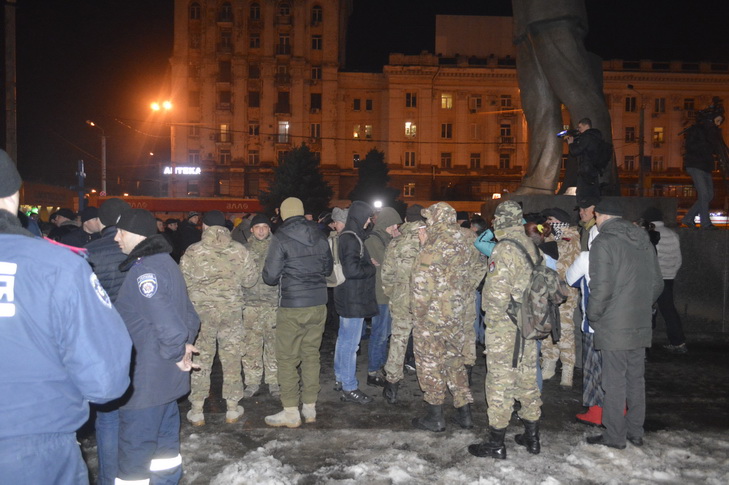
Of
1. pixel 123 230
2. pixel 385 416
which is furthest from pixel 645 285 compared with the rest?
pixel 123 230

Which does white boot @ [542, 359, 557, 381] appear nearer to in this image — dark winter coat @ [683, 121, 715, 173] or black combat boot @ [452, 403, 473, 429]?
black combat boot @ [452, 403, 473, 429]

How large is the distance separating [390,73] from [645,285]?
52.5 meters

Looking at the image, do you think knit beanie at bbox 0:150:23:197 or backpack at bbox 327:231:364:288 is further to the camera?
backpack at bbox 327:231:364:288

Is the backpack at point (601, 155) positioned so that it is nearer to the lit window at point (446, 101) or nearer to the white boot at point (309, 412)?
the white boot at point (309, 412)

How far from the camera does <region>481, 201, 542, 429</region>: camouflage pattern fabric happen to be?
425cm

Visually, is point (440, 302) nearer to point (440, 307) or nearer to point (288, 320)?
point (440, 307)

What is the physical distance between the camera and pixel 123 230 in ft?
10.8

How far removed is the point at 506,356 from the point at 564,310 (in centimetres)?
202

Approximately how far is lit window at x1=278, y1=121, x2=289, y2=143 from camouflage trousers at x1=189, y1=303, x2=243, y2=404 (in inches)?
2023

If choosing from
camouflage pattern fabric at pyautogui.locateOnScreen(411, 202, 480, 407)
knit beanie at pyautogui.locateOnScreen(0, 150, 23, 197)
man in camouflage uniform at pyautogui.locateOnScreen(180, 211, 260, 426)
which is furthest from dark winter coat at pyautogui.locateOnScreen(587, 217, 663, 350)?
knit beanie at pyautogui.locateOnScreen(0, 150, 23, 197)

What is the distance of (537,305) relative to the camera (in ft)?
13.6

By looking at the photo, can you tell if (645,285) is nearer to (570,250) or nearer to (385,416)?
(570,250)

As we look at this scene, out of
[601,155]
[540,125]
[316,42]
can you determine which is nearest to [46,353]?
[601,155]

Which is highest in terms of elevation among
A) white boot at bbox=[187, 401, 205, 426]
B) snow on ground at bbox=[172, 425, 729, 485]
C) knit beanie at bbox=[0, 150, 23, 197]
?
knit beanie at bbox=[0, 150, 23, 197]
